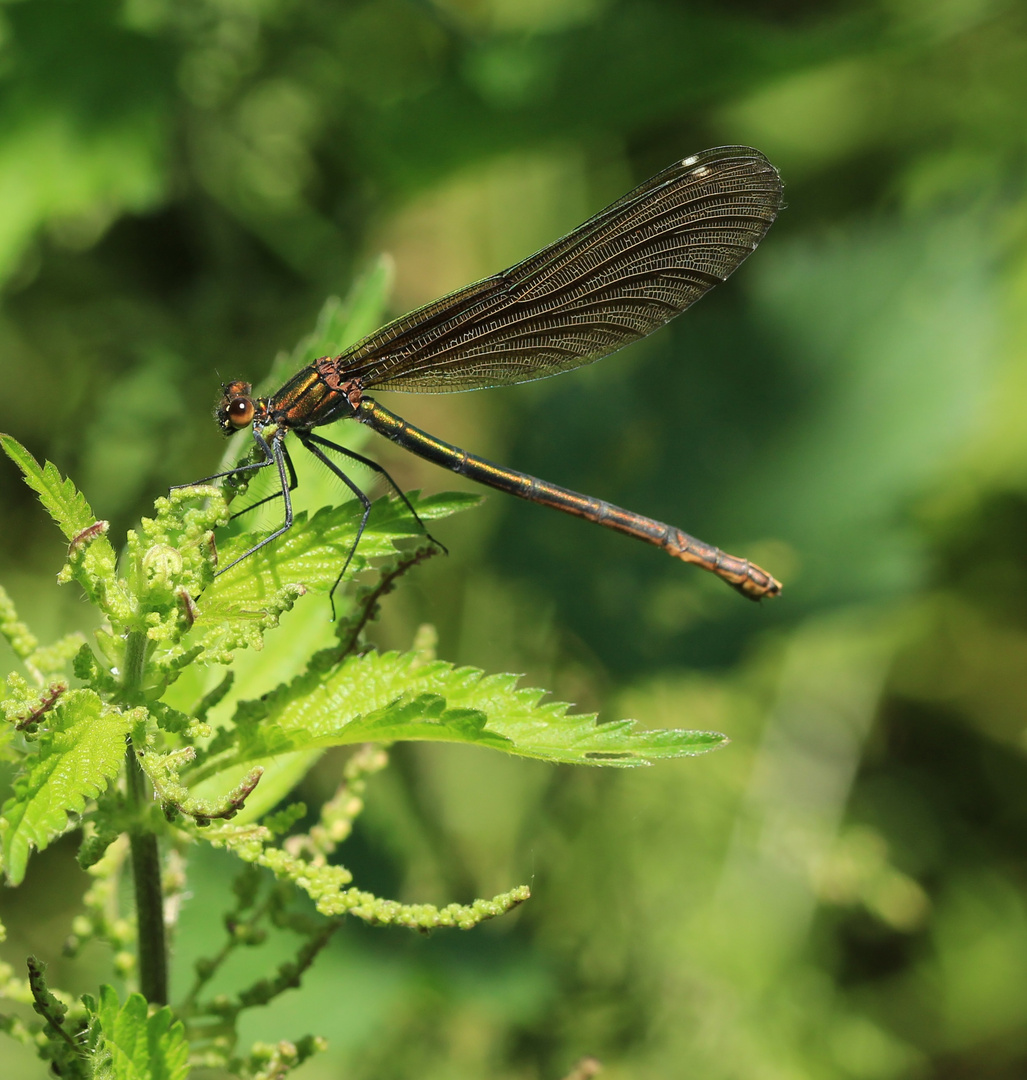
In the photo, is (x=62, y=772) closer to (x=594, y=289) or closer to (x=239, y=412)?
(x=239, y=412)

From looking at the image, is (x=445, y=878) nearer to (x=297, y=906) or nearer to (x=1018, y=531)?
(x=297, y=906)

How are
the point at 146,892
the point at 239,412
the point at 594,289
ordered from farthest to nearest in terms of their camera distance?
the point at 594,289 → the point at 239,412 → the point at 146,892

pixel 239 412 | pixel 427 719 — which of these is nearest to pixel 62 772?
pixel 427 719

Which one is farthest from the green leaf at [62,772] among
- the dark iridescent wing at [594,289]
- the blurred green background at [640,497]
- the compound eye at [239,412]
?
the blurred green background at [640,497]

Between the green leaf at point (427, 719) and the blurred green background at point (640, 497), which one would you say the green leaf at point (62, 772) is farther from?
the blurred green background at point (640, 497)

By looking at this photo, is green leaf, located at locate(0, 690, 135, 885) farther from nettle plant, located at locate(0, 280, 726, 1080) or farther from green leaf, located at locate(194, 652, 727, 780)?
green leaf, located at locate(194, 652, 727, 780)

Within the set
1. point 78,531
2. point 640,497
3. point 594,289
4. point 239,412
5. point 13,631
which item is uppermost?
point 78,531

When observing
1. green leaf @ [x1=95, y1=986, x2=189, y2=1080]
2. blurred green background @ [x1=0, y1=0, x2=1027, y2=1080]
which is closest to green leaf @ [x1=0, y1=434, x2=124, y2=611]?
green leaf @ [x1=95, y1=986, x2=189, y2=1080]

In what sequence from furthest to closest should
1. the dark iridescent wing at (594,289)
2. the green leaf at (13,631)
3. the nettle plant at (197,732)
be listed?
the dark iridescent wing at (594,289) < the green leaf at (13,631) < the nettle plant at (197,732)
